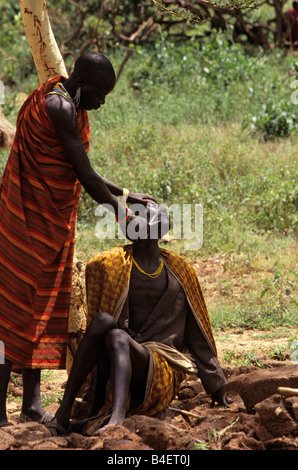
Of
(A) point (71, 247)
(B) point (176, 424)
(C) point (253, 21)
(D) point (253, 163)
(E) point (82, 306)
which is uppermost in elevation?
(C) point (253, 21)

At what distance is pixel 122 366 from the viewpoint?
311 centimetres

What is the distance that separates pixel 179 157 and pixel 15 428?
508cm

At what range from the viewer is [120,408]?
3033 mm

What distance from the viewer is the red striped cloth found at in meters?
3.26

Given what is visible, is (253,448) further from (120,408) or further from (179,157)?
A: (179,157)

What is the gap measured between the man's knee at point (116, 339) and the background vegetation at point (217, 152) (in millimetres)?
1954

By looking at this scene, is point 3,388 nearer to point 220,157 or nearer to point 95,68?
point 95,68

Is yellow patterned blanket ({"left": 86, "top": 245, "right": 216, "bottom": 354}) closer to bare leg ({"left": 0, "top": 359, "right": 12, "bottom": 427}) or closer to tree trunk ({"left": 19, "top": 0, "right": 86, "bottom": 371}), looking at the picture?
tree trunk ({"left": 19, "top": 0, "right": 86, "bottom": 371})

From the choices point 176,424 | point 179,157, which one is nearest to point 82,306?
point 176,424

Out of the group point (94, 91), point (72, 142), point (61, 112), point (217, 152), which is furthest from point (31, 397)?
point (217, 152)

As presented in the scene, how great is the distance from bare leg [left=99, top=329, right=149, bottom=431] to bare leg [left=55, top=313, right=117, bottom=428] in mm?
45

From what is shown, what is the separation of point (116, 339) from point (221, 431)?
64cm

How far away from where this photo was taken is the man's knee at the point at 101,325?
10.5 feet
